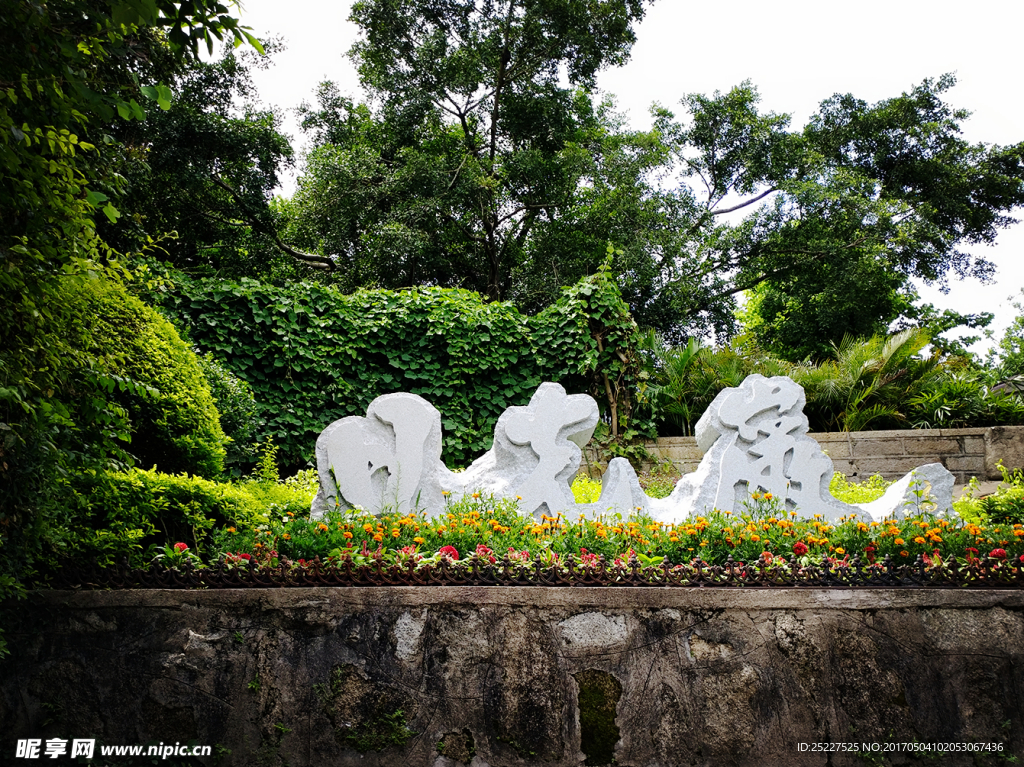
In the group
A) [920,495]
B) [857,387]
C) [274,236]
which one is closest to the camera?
[920,495]

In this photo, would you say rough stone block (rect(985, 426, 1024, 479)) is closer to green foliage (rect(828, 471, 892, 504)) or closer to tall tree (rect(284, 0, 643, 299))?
green foliage (rect(828, 471, 892, 504))

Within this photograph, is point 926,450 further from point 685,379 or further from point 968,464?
point 685,379

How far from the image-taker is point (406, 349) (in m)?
8.87

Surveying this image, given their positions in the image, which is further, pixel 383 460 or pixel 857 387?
pixel 857 387

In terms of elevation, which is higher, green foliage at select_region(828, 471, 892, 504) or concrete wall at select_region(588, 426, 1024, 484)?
concrete wall at select_region(588, 426, 1024, 484)

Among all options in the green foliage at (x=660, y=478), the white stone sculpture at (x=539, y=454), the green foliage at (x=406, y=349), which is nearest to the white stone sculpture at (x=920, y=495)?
the white stone sculpture at (x=539, y=454)

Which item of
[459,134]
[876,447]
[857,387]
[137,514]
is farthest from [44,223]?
[459,134]

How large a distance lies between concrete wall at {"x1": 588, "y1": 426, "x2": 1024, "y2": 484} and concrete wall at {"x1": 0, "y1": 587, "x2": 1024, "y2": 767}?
16.9 feet

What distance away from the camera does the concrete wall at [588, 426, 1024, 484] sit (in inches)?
323

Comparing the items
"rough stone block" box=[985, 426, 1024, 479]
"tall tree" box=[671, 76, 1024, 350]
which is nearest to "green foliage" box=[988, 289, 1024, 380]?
"tall tree" box=[671, 76, 1024, 350]

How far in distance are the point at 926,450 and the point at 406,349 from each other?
6.31 m

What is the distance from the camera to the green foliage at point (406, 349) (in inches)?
318

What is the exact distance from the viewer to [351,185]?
13.0m

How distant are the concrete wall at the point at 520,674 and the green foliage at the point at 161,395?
1.53 m
